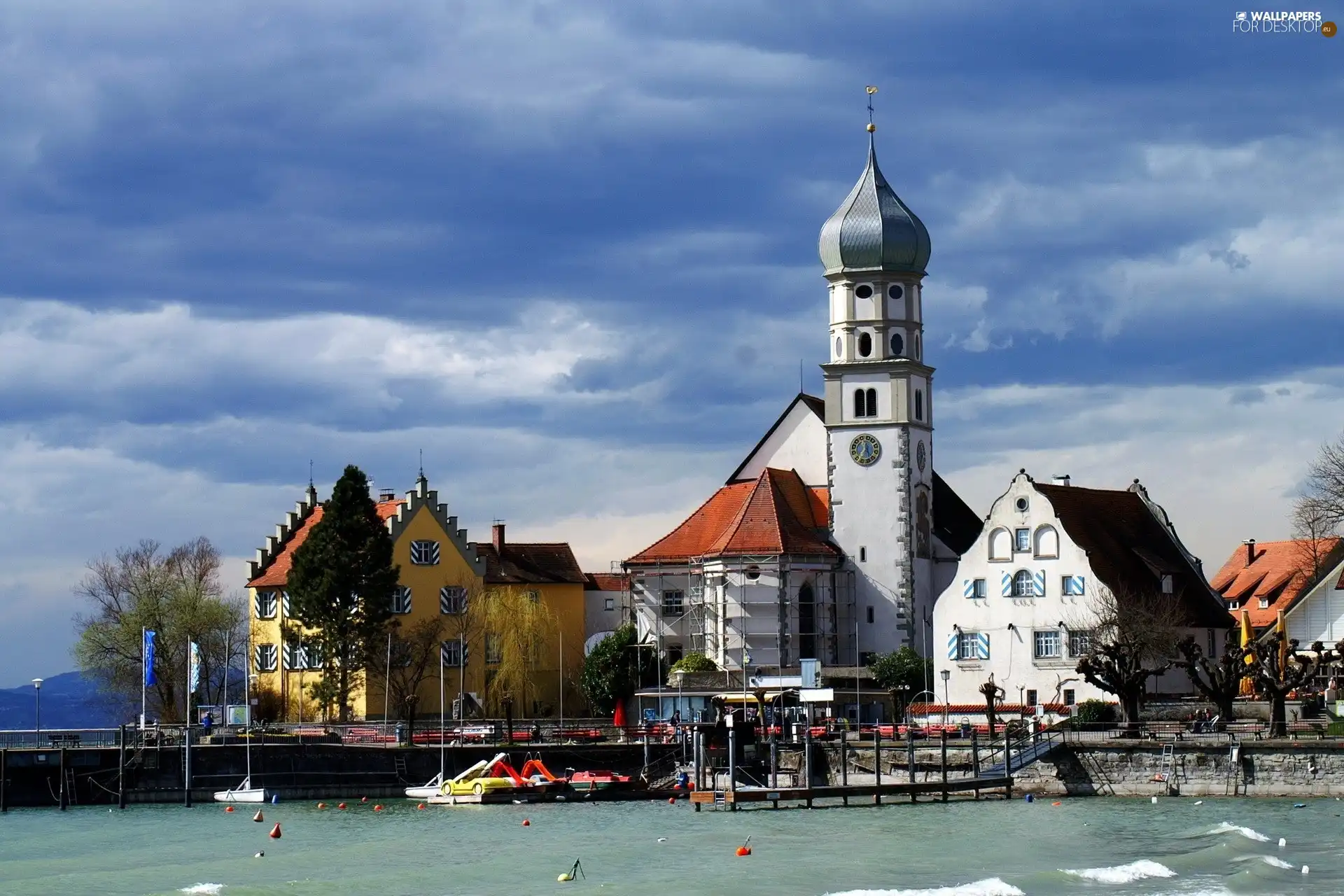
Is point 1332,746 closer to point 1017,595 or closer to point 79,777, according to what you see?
point 1017,595

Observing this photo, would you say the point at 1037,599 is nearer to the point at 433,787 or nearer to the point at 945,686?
the point at 945,686

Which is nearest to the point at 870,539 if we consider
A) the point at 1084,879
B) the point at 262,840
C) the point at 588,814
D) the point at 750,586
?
the point at 750,586

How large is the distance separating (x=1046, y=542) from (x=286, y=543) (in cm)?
3681

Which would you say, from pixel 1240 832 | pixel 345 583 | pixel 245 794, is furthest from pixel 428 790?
pixel 1240 832

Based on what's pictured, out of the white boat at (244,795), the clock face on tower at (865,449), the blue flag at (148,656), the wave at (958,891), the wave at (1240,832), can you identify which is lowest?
the wave at (958,891)

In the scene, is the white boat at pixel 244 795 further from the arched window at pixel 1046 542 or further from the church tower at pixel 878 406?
the arched window at pixel 1046 542

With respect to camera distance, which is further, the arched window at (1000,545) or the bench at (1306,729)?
the arched window at (1000,545)

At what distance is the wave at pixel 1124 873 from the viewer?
163 ft

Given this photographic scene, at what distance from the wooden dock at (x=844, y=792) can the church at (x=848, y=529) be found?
26835mm

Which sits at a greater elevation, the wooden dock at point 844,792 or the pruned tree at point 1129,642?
the pruned tree at point 1129,642

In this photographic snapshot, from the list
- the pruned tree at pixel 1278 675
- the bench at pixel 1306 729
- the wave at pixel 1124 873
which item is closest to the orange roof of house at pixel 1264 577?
the pruned tree at pixel 1278 675

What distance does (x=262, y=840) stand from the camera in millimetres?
65375

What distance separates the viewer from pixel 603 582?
115m

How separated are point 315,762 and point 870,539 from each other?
2922 cm
